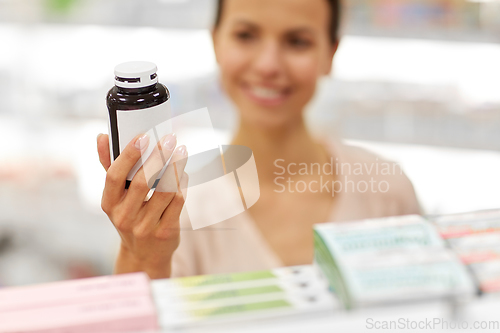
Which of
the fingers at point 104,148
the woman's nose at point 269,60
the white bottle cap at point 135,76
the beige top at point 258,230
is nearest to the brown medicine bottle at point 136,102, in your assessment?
the white bottle cap at point 135,76

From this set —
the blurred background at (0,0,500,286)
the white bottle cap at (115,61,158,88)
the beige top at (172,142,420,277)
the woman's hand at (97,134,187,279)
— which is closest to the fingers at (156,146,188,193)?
the woman's hand at (97,134,187,279)

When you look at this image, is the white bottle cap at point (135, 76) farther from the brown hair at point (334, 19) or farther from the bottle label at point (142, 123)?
the brown hair at point (334, 19)

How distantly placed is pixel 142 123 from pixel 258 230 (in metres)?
0.69

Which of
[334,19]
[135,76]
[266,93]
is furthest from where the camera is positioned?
[266,93]

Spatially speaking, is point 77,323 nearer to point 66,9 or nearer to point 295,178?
point 295,178

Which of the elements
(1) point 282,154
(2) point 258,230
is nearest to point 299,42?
(1) point 282,154

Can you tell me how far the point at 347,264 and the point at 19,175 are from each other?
6.09 feet

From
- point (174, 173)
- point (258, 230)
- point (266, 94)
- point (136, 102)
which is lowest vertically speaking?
point (258, 230)

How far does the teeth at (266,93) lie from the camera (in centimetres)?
129

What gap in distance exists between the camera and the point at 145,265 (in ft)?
2.47

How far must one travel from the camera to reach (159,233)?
0.71m

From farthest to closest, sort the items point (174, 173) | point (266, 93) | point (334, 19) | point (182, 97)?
point (182, 97), point (266, 93), point (334, 19), point (174, 173)

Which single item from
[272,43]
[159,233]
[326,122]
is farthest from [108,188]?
[326,122]

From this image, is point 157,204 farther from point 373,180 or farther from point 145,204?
point 373,180
